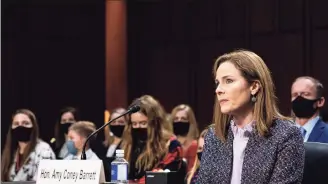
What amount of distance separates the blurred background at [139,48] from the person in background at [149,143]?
389 centimetres

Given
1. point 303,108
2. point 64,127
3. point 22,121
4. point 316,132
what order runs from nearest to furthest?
point 316,132, point 303,108, point 22,121, point 64,127

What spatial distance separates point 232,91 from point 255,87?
0.10m

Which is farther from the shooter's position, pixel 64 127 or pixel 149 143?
pixel 64 127

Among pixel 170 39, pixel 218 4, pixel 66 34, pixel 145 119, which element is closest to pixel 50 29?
pixel 66 34

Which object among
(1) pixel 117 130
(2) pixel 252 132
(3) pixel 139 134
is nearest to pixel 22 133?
(1) pixel 117 130

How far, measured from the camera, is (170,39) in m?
11.5

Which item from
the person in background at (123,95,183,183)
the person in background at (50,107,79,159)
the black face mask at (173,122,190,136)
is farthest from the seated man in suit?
the person in background at (50,107,79,159)

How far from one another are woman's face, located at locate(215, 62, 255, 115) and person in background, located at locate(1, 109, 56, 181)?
12.4 ft

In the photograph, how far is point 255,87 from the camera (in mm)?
2791

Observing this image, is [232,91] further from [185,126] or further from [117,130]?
[185,126]

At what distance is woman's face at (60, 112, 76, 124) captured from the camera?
8070 millimetres

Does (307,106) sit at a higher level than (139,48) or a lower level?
lower

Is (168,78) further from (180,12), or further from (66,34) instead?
(66,34)

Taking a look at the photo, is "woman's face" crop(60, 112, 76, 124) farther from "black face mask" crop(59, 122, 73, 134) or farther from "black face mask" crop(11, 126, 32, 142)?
"black face mask" crop(11, 126, 32, 142)
